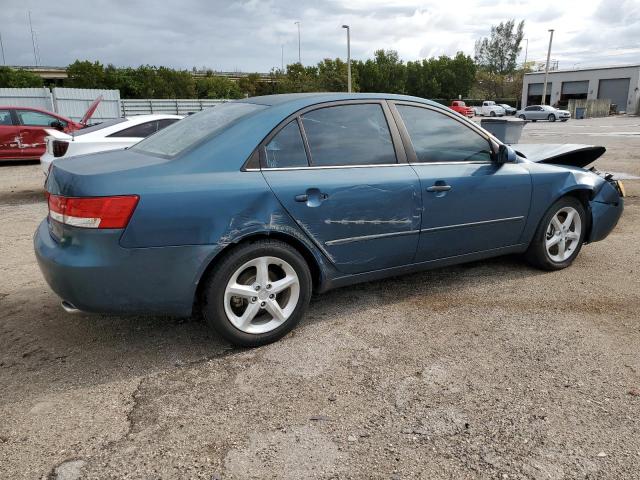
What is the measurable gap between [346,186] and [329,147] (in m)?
0.30

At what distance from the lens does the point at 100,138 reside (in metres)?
7.85

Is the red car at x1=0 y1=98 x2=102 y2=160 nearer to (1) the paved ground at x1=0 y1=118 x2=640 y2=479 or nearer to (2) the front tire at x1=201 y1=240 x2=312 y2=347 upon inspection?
(1) the paved ground at x1=0 y1=118 x2=640 y2=479

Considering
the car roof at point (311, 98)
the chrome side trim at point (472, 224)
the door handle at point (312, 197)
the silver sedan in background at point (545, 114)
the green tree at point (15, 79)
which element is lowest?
the silver sedan in background at point (545, 114)

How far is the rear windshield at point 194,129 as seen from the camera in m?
3.29

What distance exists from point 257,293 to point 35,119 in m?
11.6

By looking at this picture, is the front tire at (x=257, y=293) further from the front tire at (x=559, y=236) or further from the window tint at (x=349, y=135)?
the front tire at (x=559, y=236)

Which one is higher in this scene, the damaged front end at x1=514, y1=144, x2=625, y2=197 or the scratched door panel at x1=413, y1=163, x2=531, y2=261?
the damaged front end at x1=514, y1=144, x2=625, y2=197

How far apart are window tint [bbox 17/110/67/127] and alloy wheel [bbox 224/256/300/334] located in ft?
36.1

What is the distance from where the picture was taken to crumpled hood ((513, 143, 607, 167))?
15.9 feet

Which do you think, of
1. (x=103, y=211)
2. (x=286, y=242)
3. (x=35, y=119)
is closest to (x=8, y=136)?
(x=35, y=119)

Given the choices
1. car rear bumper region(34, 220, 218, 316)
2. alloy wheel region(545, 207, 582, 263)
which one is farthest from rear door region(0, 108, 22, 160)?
alloy wheel region(545, 207, 582, 263)

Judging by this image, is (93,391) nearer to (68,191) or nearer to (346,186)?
(68,191)

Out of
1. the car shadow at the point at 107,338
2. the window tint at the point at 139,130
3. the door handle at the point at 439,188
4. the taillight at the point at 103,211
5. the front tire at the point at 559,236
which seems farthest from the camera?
the window tint at the point at 139,130

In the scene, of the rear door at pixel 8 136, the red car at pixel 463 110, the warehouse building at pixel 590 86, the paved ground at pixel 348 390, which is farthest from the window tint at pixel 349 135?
the warehouse building at pixel 590 86
